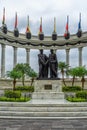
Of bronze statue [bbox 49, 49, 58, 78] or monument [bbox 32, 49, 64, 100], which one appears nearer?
monument [bbox 32, 49, 64, 100]

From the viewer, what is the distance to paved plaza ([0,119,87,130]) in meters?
17.5

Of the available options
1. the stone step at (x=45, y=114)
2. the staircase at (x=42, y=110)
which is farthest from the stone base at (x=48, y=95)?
the stone step at (x=45, y=114)

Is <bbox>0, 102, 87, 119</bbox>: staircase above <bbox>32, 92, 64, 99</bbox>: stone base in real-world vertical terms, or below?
below

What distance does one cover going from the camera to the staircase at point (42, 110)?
2263cm

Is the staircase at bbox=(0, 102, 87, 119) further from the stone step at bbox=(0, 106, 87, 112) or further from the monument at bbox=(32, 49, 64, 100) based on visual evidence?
the monument at bbox=(32, 49, 64, 100)

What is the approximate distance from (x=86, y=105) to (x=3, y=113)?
818cm

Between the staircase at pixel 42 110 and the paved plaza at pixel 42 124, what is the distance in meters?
1.55

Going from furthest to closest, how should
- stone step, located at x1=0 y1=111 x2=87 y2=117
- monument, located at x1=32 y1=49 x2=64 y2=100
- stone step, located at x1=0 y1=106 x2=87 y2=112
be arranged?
monument, located at x1=32 y1=49 x2=64 y2=100
stone step, located at x1=0 y1=106 x2=87 y2=112
stone step, located at x1=0 y1=111 x2=87 y2=117

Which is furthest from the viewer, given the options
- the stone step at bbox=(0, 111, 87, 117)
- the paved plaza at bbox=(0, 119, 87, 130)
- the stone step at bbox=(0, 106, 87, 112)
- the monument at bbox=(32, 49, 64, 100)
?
the monument at bbox=(32, 49, 64, 100)

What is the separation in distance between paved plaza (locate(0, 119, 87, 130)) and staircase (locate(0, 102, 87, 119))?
1549 millimetres

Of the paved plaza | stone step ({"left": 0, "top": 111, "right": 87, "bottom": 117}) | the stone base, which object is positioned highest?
the stone base

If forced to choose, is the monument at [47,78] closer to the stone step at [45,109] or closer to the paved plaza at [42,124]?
the stone step at [45,109]

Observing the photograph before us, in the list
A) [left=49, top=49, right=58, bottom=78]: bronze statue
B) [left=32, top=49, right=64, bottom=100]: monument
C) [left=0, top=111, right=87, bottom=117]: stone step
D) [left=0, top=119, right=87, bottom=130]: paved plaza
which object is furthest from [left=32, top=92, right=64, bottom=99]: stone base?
[left=0, top=119, right=87, bottom=130]: paved plaza

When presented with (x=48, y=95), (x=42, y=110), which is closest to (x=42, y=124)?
(x=42, y=110)
